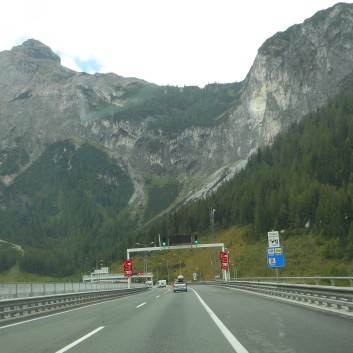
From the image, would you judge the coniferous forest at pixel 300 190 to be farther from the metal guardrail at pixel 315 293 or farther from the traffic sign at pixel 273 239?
the metal guardrail at pixel 315 293

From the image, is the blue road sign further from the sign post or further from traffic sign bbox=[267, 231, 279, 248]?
traffic sign bbox=[267, 231, 279, 248]

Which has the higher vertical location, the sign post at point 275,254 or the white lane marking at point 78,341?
the sign post at point 275,254

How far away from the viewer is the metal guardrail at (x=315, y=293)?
684 inches

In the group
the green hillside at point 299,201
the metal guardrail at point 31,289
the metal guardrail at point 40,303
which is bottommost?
the metal guardrail at point 40,303

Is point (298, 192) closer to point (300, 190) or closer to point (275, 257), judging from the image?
point (300, 190)

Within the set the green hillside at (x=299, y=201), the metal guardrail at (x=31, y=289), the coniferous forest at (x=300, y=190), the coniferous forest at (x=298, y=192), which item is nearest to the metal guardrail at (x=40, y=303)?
the metal guardrail at (x=31, y=289)

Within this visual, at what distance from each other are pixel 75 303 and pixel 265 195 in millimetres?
105308

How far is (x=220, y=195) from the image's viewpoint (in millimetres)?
162750

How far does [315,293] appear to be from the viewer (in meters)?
21.5

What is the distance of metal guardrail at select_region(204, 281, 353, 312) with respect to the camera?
17375mm

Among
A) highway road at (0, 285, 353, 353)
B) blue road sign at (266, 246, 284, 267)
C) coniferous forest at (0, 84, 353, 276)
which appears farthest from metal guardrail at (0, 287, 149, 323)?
coniferous forest at (0, 84, 353, 276)

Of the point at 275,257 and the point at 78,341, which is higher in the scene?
the point at 275,257

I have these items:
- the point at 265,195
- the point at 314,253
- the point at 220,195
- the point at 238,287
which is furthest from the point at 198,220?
the point at 238,287

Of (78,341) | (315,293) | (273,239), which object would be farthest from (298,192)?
(78,341)
